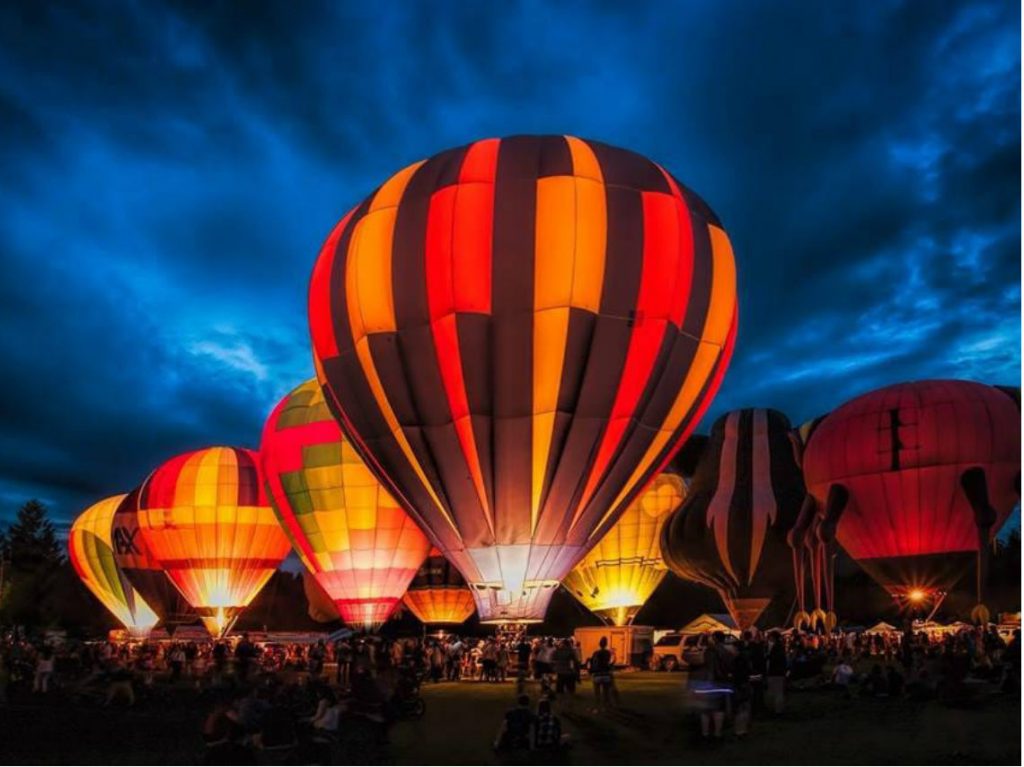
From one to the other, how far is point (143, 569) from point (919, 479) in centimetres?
2808

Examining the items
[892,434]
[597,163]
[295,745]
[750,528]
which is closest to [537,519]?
[597,163]

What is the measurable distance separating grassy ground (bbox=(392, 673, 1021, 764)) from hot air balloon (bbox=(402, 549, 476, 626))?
2453 centimetres

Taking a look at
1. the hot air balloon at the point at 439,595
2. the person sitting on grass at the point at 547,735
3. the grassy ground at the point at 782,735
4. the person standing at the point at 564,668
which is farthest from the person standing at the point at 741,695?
the hot air balloon at the point at 439,595

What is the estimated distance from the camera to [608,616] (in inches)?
1390

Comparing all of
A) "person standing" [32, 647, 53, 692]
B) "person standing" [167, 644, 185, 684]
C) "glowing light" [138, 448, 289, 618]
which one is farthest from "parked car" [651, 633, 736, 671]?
"glowing light" [138, 448, 289, 618]

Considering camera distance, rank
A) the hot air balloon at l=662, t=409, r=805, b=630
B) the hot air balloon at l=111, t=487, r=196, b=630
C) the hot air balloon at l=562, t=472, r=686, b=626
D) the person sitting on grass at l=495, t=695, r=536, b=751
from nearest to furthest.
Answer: the person sitting on grass at l=495, t=695, r=536, b=751 → the hot air balloon at l=662, t=409, r=805, b=630 → the hot air balloon at l=562, t=472, r=686, b=626 → the hot air balloon at l=111, t=487, r=196, b=630

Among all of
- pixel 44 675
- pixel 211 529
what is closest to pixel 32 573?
pixel 211 529

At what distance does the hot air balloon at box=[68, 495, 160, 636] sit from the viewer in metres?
46.2

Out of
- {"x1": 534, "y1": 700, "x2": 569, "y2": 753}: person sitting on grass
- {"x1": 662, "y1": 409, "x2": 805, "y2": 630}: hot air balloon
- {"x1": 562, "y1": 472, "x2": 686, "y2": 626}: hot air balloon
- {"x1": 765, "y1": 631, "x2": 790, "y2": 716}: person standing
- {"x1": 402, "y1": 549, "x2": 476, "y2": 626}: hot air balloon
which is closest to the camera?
{"x1": 534, "y1": 700, "x2": 569, "y2": 753}: person sitting on grass

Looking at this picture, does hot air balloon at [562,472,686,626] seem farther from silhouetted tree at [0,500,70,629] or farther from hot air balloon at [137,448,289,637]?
silhouetted tree at [0,500,70,629]

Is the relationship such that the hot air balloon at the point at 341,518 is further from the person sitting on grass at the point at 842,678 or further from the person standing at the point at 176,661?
the person sitting on grass at the point at 842,678

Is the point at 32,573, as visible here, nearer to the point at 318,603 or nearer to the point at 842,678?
the point at 318,603

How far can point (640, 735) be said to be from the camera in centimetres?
1058

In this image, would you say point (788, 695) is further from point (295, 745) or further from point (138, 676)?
point (138, 676)
